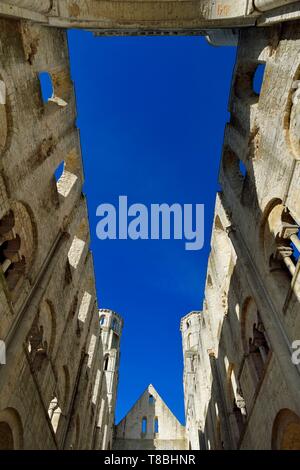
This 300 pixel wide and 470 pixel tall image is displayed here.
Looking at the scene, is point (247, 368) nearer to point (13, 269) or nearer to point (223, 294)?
point (223, 294)

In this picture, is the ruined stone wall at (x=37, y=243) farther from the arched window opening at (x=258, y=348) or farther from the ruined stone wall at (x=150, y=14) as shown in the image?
the arched window opening at (x=258, y=348)

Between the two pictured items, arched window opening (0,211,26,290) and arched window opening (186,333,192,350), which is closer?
arched window opening (0,211,26,290)

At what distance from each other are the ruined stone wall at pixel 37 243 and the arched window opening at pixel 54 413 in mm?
36

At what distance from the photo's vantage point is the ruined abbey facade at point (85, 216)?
715 cm

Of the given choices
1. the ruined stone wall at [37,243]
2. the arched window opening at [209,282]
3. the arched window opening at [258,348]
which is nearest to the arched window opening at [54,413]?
the ruined stone wall at [37,243]

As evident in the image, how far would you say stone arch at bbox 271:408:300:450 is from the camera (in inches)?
261

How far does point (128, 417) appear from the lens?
3334 cm

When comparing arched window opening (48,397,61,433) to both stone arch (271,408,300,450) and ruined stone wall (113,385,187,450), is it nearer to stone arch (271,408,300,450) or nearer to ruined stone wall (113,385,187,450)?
stone arch (271,408,300,450)

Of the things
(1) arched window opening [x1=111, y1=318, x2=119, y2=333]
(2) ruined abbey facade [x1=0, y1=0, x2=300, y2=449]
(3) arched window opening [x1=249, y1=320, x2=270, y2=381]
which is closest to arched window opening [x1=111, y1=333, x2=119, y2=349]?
(1) arched window opening [x1=111, y1=318, x2=119, y2=333]

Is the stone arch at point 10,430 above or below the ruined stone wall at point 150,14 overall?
below

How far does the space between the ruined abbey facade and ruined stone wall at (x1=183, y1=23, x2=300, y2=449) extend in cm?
5

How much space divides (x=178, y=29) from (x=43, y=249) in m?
9.75

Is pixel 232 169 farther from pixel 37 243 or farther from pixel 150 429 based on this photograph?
pixel 150 429
